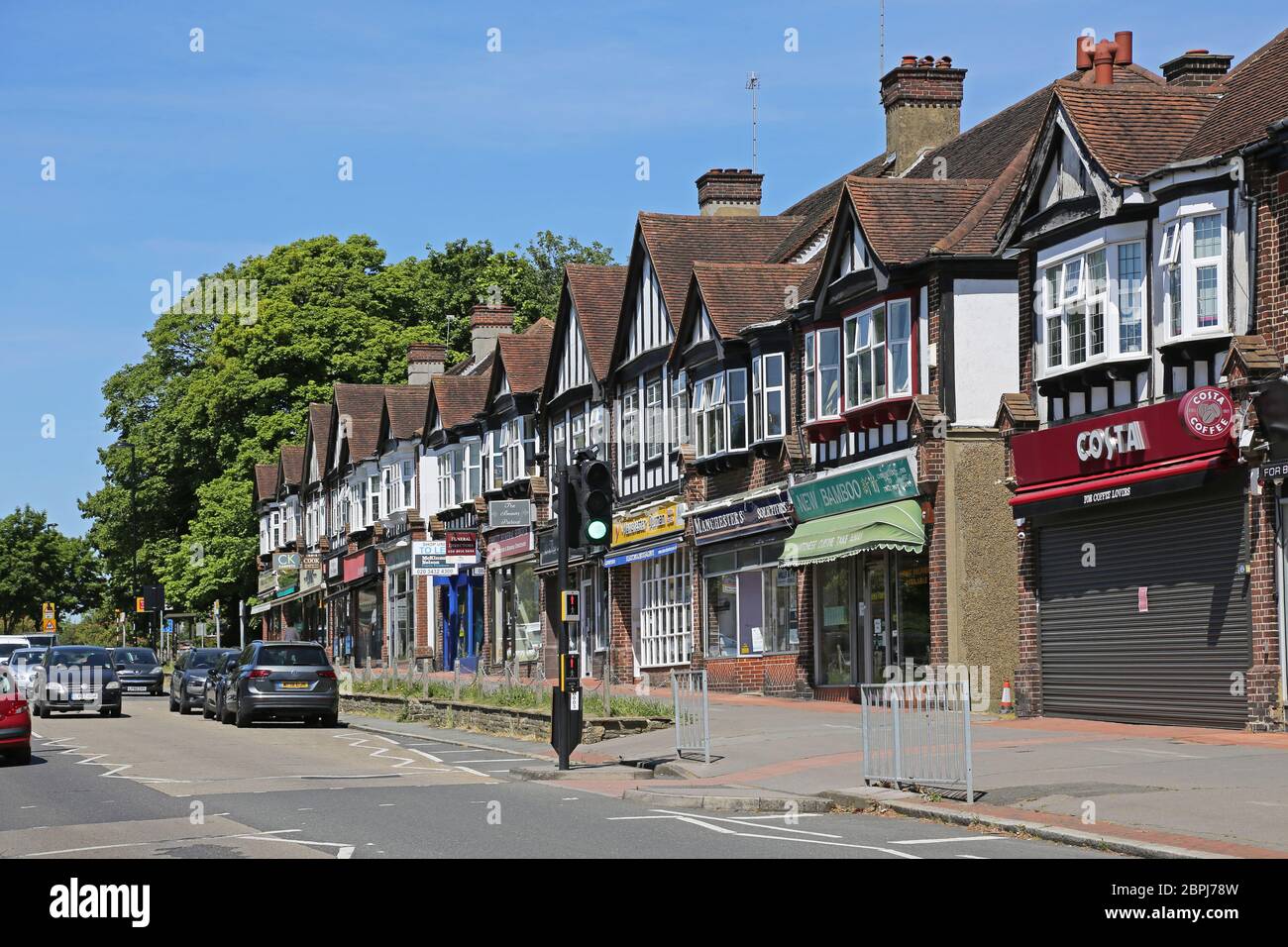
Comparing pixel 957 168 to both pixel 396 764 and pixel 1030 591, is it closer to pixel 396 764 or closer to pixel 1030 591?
pixel 1030 591

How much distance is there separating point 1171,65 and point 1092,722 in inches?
501

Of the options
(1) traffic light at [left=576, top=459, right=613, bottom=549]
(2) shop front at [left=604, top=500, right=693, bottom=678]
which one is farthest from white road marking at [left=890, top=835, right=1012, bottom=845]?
(2) shop front at [left=604, top=500, right=693, bottom=678]

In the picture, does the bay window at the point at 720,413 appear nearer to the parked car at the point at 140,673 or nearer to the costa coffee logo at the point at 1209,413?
the costa coffee logo at the point at 1209,413

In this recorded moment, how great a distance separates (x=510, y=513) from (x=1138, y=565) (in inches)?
875

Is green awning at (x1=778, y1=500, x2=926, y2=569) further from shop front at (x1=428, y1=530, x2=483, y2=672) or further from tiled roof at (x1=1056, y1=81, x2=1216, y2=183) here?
shop front at (x1=428, y1=530, x2=483, y2=672)

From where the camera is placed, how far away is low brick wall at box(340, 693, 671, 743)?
84.5 ft

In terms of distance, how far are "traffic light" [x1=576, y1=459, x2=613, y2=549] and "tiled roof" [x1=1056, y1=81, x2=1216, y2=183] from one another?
8279mm

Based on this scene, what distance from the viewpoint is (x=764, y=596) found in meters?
34.4

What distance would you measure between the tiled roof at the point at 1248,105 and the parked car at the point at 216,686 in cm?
2153

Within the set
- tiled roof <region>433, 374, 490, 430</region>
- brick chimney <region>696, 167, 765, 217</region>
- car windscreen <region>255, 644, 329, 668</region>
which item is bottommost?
car windscreen <region>255, 644, 329, 668</region>

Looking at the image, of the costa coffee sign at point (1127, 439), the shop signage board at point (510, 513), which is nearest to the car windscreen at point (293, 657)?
the shop signage board at point (510, 513)

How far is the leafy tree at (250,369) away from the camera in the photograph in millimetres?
69375

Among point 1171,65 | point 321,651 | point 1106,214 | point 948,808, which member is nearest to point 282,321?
point 321,651

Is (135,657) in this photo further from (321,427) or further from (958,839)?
(958,839)
